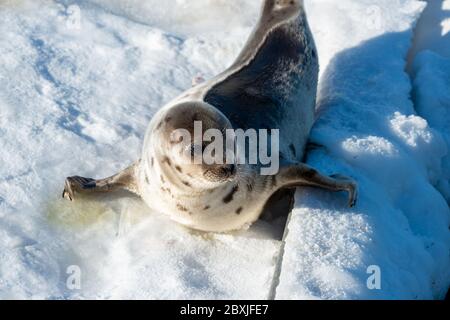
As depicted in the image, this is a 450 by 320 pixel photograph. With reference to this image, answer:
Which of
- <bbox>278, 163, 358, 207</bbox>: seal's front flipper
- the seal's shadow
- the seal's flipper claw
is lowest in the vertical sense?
the seal's flipper claw

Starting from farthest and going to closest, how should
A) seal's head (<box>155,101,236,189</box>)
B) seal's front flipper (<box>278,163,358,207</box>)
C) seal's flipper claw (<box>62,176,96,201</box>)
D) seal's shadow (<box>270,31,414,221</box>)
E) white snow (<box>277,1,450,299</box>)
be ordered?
seal's shadow (<box>270,31,414,221</box>) → seal's flipper claw (<box>62,176,96,201</box>) → seal's front flipper (<box>278,163,358,207</box>) → white snow (<box>277,1,450,299</box>) → seal's head (<box>155,101,236,189</box>)

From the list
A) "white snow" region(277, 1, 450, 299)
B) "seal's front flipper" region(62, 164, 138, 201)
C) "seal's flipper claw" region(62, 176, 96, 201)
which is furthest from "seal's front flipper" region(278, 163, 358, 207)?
"seal's flipper claw" region(62, 176, 96, 201)

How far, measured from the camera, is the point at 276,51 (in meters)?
3.96

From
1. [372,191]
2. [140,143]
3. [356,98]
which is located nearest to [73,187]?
[140,143]

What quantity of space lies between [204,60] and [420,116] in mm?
1453

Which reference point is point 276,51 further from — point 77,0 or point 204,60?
point 77,0

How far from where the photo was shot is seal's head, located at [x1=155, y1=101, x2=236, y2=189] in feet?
8.27

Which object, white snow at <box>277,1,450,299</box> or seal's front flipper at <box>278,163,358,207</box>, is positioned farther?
seal's front flipper at <box>278,163,358,207</box>

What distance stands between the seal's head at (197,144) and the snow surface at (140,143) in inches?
19.0

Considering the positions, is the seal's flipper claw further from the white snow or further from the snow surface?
the white snow

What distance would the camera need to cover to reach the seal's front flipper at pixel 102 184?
3324 millimetres

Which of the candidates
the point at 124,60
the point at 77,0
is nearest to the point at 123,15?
the point at 77,0

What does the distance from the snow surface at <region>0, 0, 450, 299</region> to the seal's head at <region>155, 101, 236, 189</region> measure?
484 millimetres

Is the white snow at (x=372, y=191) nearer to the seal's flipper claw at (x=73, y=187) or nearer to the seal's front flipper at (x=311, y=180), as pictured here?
the seal's front flipper at (x=311, y=180)
